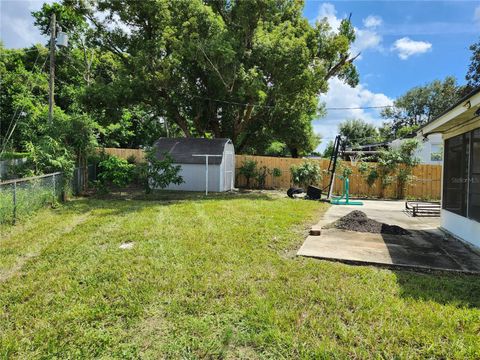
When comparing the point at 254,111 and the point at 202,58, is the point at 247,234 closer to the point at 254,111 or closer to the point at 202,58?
the point at 202,58

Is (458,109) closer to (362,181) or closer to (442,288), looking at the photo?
(442,288)

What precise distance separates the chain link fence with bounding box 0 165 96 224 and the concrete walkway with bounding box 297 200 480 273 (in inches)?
233

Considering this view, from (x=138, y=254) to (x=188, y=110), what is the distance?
49.1 ft

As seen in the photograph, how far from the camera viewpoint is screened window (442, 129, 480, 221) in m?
5.75

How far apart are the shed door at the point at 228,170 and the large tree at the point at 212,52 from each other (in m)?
2.70

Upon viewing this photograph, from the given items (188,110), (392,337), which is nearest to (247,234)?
(392,337)

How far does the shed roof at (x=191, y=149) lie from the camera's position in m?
14.6

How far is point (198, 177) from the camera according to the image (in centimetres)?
1484

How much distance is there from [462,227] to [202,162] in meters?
10.5

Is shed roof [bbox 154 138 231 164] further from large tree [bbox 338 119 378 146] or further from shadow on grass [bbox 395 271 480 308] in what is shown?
large tree [bbox 338 119 378 146]

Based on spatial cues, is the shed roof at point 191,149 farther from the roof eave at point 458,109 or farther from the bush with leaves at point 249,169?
the roof eave at point 458,109

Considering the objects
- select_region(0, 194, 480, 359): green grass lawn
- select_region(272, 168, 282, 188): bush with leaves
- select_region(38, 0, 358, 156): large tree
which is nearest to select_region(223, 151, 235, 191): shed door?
select_region(272, 168, 282, 188): bush with leaves

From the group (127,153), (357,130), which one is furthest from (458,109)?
(357,130)

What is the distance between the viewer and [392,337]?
271 cm
